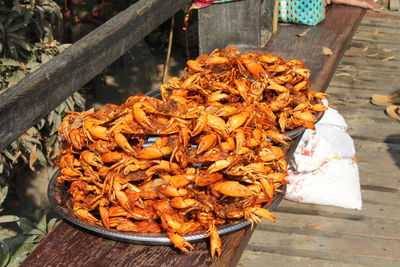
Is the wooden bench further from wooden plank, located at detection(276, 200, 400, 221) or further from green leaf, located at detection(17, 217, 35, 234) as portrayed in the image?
wooden plank, located at detection(276, 200, 400, 221)

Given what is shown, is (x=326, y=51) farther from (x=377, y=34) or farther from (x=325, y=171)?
(x=377, y=34)

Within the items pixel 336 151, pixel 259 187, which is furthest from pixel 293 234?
pixel 259 187

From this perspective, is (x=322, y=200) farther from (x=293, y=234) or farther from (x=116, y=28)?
(x=116, y=28)

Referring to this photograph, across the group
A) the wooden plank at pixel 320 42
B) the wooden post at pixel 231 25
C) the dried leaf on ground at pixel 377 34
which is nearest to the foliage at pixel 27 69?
the wooden post at pixel 231 25

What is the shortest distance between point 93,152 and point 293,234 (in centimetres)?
199

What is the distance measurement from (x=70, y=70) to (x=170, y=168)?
55 centimetres

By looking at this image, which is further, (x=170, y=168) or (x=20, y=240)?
(x=20, y=240)

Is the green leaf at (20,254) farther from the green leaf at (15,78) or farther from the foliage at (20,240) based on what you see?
the green leaf at (15,78)

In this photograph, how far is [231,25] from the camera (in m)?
4.18

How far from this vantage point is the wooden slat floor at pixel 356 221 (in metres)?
3.59

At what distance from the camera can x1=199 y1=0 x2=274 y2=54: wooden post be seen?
13.4 feet

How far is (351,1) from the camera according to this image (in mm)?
5387

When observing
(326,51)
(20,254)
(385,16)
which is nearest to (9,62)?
(20,254)

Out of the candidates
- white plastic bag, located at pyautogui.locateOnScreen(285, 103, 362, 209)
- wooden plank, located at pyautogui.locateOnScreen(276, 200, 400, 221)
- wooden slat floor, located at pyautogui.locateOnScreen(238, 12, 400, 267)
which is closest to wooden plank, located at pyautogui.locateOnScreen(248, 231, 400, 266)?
wooden slat floor, located at pyautogui.locateOnScreen(238, 12, 400, 267)
